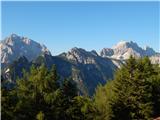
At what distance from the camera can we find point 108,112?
231ft

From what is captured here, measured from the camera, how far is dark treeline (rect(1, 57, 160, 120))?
6047 centimetres

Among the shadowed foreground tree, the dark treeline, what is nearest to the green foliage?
the dark treeline

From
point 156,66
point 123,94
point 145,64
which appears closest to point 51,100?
point 123,94

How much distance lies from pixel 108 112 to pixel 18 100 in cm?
1846

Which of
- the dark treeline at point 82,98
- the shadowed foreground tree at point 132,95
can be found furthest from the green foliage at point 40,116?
the shadowed foreground tree at point 132,95

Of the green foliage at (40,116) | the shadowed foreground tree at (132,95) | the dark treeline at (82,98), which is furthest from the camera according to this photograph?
the shadowed foreground tree at (132,95)

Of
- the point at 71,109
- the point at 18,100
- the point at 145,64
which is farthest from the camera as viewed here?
the point at 145,64

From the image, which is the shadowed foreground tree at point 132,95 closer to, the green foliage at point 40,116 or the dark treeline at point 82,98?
the dark treeline at point 82,98

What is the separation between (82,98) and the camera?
239 feet

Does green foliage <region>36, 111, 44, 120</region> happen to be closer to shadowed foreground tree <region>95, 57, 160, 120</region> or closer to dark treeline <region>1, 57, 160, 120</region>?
dark treeline <region>1, 57, 160, 120</region>

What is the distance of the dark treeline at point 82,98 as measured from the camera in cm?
6047

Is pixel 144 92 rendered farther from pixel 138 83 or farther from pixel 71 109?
pixel 71 109

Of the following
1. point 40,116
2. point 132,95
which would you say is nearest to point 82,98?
point 132,95

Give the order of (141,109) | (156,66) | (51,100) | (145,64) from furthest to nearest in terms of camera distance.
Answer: (156,66)
(145,64)
(141,109)
(51,100)
